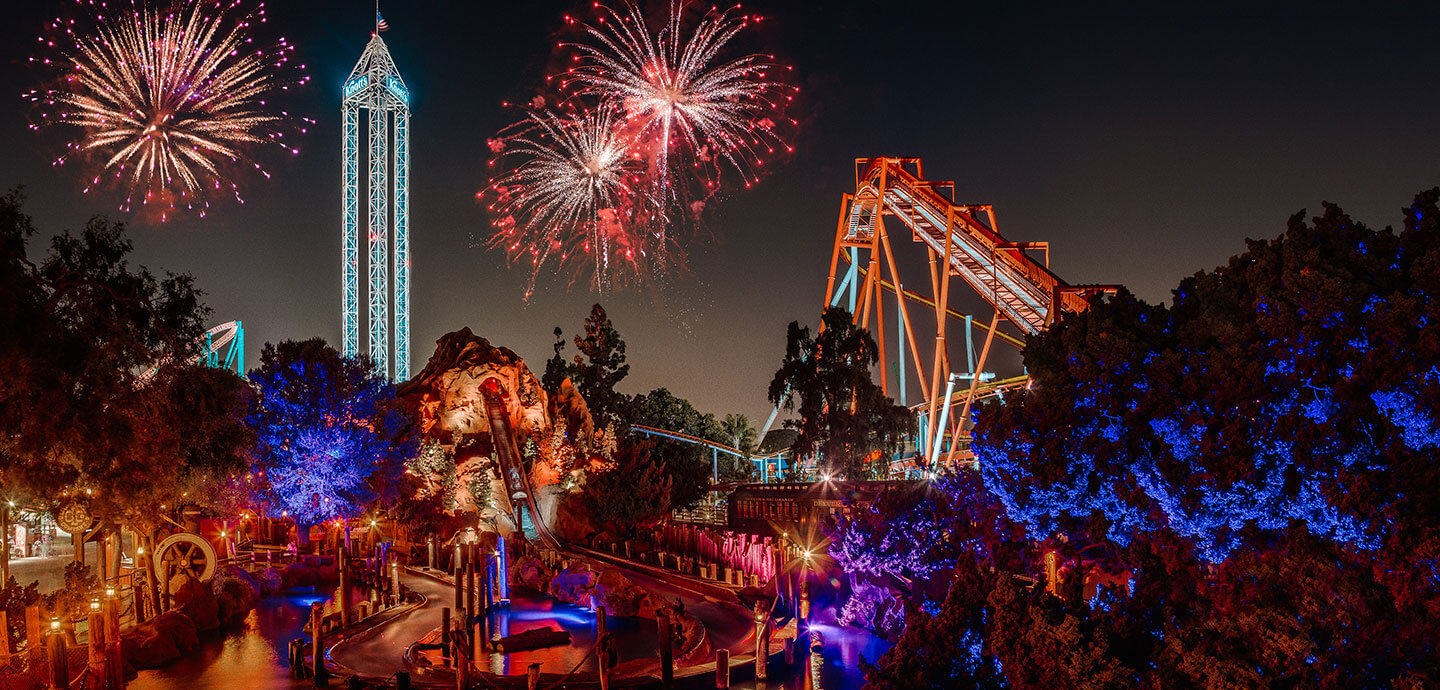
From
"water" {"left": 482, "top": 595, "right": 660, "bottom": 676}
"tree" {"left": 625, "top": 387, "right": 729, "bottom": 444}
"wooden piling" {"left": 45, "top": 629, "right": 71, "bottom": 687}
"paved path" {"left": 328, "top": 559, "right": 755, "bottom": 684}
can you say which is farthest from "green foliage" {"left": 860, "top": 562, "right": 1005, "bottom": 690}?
"tree" {"left": 625, "top": 387, "right": 729, "bottom": 444}

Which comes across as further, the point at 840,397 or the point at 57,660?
the point at 840,397

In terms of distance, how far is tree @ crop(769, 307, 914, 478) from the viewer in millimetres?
35000

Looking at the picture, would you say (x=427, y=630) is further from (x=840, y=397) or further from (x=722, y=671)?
(x=840, y=397)

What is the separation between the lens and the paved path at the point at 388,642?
55.8ft

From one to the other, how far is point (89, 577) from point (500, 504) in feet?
69.3

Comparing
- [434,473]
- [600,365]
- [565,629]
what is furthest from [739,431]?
[565,629]

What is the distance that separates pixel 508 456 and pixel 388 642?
20464 millimetres

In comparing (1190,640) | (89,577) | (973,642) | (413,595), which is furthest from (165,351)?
(1190,640)

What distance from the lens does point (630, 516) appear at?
3512 cm

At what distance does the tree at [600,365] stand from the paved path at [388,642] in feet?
83.1

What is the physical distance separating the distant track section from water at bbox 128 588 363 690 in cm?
1308

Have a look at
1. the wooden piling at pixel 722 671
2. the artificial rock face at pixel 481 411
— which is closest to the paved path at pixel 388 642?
the wooden piling at pixel 722 671

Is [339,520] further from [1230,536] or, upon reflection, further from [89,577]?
[1230,536]

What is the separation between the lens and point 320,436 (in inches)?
1299
